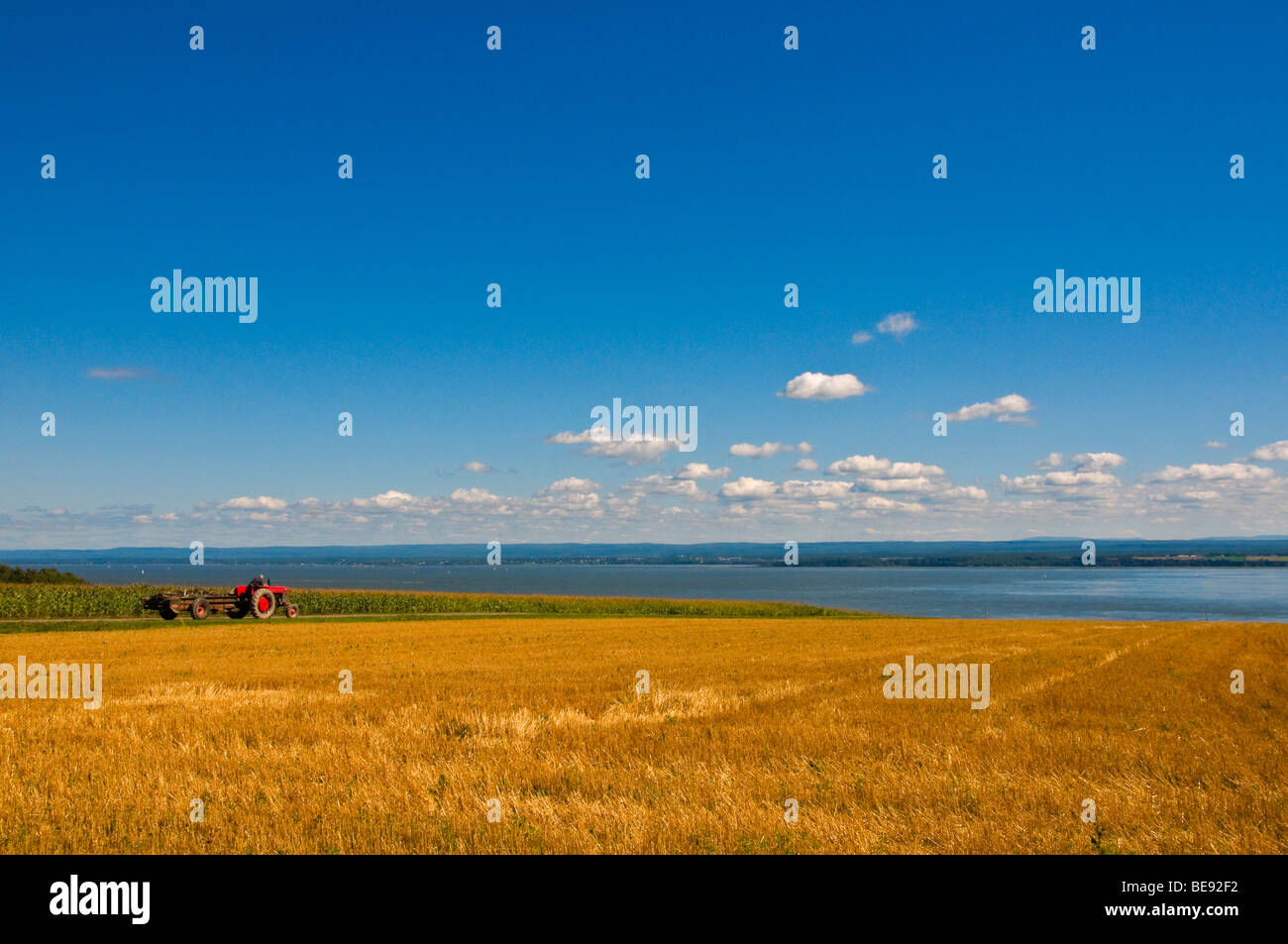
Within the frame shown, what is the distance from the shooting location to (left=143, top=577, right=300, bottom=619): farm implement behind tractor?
53.1 m

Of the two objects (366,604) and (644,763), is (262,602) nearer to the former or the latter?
(366,604)

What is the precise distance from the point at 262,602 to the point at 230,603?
1.81 meters

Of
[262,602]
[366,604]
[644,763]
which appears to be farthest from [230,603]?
[644,763]

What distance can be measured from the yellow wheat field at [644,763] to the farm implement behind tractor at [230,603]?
2823cm

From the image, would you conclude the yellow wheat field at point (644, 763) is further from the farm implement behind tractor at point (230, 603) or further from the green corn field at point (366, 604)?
the green corn field at point (366, 604)

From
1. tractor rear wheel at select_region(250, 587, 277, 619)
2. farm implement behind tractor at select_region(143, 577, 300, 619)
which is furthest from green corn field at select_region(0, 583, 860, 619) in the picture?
tractor rear wheel at select_region(250, 587, 277, 619)

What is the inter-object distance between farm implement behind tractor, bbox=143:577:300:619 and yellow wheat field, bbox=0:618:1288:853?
28.2 meters

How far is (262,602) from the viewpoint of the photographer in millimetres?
55219

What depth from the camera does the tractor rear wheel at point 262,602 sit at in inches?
2146

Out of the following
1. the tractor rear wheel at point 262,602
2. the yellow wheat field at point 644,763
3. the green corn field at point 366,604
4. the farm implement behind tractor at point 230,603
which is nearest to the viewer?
the yellow wheat field at point 644,763

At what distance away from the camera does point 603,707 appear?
1862cm

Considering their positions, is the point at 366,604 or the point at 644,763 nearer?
the point at 644,763

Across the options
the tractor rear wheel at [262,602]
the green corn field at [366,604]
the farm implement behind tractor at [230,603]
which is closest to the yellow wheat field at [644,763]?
the farm implement behind tractor at [230,603]
